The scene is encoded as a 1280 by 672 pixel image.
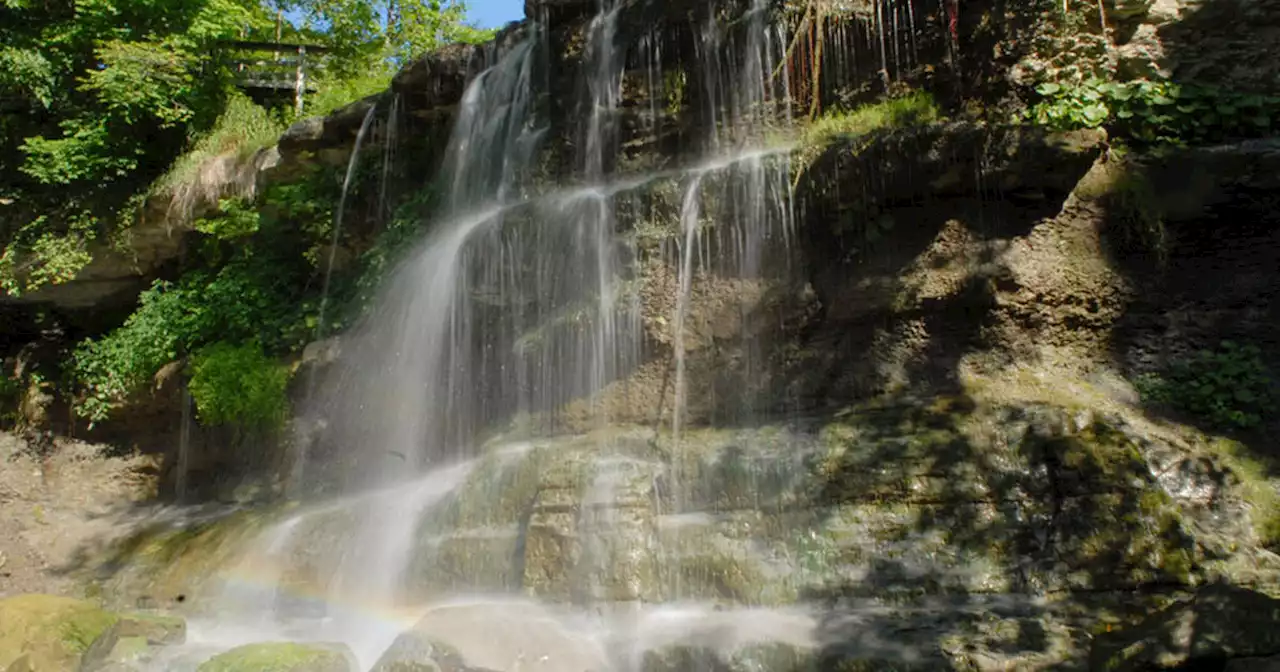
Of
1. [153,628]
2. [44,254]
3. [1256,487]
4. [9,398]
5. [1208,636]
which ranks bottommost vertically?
[153,628]

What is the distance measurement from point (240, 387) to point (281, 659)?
20.1 feet

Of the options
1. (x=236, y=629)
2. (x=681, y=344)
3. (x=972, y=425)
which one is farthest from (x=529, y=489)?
(x=972, y=425)

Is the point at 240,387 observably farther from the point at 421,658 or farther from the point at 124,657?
the point at 421,658

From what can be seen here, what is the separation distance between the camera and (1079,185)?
23.7 ft

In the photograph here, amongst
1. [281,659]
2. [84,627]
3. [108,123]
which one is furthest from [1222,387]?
[108,123]

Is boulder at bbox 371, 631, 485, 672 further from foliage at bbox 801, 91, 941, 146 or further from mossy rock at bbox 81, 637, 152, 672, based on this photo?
foliage at bbox 801, 91, 941, 146

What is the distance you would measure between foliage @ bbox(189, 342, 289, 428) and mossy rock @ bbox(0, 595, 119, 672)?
152 inches

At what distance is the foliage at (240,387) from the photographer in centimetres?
1048

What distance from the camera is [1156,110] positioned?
754cm

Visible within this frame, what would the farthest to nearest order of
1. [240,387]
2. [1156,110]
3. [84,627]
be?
[240,387] → [1156,110] → [84,627]

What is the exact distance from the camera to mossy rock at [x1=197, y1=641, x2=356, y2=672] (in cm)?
530

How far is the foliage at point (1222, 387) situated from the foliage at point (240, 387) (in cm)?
880

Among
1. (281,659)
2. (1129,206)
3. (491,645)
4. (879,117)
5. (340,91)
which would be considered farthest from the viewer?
(340,91)

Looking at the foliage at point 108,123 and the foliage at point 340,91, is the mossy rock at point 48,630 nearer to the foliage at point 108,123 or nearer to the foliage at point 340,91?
the foliage at point 108,123
